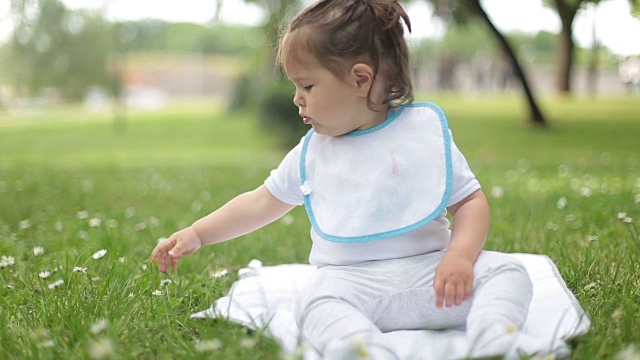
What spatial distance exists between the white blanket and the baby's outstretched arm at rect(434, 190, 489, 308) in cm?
12

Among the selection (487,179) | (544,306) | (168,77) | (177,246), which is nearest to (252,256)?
(177,246)

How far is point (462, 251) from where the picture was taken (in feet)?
6.91

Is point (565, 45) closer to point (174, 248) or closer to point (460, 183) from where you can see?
point (460, 183)

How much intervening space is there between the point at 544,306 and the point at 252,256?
1619mm

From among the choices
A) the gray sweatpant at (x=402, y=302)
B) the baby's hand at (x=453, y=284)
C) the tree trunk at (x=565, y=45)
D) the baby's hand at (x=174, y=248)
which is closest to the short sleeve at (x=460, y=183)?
the gray sweatpant at (x=402, y=302)

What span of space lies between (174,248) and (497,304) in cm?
106

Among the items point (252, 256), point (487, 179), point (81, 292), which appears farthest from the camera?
point (487, 179)

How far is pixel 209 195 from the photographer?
20.4ft

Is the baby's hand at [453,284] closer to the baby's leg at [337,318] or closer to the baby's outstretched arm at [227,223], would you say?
the baby's leg at [337,318]

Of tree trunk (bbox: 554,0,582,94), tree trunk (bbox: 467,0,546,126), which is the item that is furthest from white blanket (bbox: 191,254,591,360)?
tree trunk (bbox: 554,0,582,94)

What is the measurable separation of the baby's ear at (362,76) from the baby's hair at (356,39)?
18 mm

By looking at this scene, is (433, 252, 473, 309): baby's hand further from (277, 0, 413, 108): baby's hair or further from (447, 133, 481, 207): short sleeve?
(277, 0, 413, 108): baby's hair

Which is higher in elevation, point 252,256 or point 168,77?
point 252,256

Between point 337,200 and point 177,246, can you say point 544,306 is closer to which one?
point 337,200
